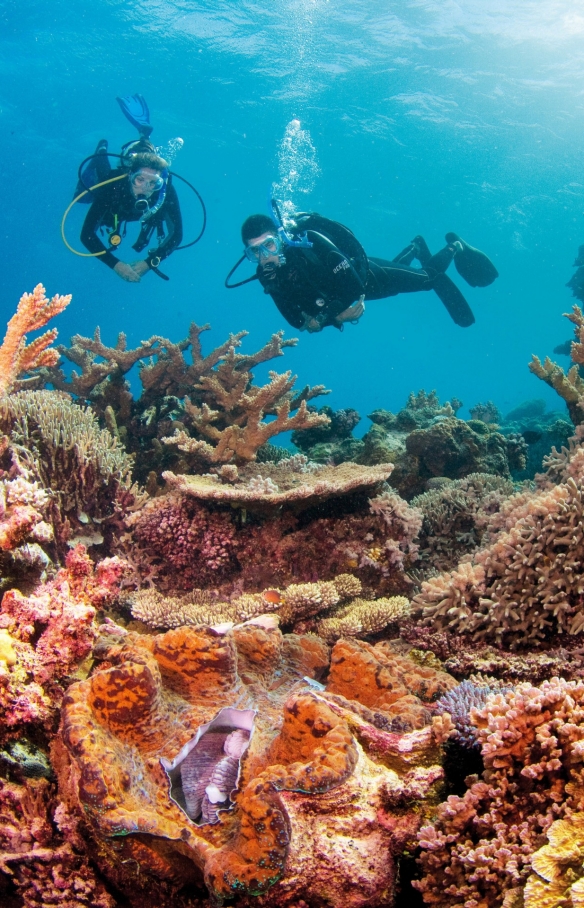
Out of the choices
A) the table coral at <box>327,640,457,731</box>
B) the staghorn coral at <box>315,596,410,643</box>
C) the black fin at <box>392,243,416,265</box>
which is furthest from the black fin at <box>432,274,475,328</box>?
the table coral at <box>327,640,457,731</box>

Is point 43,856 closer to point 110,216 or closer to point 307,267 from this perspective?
point 307,267

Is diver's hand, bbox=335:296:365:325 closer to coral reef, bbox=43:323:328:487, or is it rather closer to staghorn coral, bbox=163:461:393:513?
coral reef, bbox=43:323:328:487

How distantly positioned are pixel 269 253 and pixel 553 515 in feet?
23.9

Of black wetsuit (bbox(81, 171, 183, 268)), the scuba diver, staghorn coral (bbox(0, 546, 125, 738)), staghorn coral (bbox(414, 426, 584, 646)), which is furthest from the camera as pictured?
the scuba diver

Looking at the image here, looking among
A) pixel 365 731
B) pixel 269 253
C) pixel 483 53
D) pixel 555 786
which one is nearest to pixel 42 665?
pixel 365 731

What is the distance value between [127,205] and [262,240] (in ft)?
8.37

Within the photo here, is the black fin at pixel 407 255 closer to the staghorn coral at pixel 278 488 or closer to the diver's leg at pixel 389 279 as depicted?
the diver's leg at pixel 389 279

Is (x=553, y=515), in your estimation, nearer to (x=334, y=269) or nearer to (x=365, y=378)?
(x=334, y=269)

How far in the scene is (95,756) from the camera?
5.50 ft

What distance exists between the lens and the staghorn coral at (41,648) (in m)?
2.01

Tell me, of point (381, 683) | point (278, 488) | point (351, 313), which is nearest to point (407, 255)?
point (351, 313)

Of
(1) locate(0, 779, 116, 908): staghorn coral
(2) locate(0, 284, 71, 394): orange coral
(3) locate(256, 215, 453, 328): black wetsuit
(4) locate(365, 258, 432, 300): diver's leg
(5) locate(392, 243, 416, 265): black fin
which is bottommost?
(1) locate(0, 779, 116, 908): staghorn coral

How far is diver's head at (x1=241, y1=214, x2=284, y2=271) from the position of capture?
8.50m

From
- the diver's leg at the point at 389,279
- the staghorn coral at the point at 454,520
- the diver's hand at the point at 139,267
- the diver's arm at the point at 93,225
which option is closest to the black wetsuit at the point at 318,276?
the diver's leg at the point at 389,279
